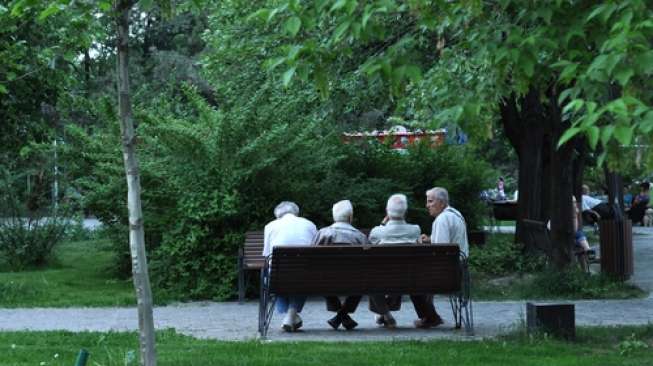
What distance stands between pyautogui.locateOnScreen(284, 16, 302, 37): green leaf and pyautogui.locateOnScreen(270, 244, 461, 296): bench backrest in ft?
15.3

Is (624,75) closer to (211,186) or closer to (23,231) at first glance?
(211,186)

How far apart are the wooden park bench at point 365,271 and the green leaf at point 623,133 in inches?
225

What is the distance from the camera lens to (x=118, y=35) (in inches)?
266

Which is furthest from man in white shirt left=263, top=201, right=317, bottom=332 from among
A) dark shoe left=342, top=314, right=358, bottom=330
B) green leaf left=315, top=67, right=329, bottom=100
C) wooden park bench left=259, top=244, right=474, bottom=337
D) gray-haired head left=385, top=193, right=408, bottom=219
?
green leaf left=315, top=67, right=329, bottom=100

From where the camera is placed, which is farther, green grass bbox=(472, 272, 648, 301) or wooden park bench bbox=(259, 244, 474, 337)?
green grass bbox=(472, 272, 648, 301)

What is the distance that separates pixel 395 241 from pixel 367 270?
0.88 metres

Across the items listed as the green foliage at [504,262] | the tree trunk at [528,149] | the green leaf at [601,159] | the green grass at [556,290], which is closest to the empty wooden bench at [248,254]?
the green grass at [556,290]

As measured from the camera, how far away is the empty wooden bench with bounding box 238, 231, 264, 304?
13453 millimetres

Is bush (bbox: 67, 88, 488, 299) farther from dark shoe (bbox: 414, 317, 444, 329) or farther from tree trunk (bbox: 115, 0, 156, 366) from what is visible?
tree trunk (bbox: 115, 0, 156, 366)

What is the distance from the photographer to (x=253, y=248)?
537 inches

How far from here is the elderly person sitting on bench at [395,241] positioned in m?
11.1

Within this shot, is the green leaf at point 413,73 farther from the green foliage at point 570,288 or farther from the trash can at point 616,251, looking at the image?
the trash can at point 616,251

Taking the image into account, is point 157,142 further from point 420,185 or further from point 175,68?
point 175,68

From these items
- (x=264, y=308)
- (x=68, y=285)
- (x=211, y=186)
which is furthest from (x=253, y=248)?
(x=68, y=285)
